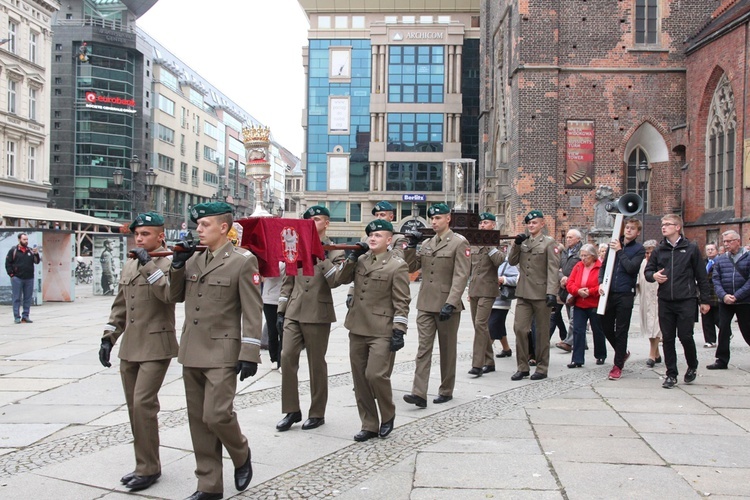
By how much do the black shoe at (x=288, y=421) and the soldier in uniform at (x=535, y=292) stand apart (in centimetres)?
350

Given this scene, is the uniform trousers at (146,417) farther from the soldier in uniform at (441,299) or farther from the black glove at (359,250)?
the soldier in uniform at (441,299)

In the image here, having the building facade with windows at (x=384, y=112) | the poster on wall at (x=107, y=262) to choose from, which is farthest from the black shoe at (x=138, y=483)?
the building facade with windows at (x=384, y=112)

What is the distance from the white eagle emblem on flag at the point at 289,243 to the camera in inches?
231

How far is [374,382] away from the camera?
20.5 ft

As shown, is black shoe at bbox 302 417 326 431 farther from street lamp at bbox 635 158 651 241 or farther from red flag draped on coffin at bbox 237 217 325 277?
street lamp at bbox 635 158 651 241

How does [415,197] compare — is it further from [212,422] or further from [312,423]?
[212,422]

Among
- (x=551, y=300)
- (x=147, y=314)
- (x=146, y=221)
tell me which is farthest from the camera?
(x=551, y=300)

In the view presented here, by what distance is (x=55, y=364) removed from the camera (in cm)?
1027

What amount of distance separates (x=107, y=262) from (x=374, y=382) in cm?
2017

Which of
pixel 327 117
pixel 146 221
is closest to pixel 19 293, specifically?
pixel 146 221

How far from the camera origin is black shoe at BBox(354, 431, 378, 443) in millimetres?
6199

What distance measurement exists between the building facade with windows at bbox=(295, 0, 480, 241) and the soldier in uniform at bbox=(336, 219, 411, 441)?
58.2 metres

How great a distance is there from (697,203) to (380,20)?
45576 mm

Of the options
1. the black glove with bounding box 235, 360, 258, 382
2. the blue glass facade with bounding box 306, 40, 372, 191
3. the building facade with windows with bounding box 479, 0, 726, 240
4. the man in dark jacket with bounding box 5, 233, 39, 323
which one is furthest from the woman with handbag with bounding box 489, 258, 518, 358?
the blue glass facade with bounding box 306, 40, 372, 191
